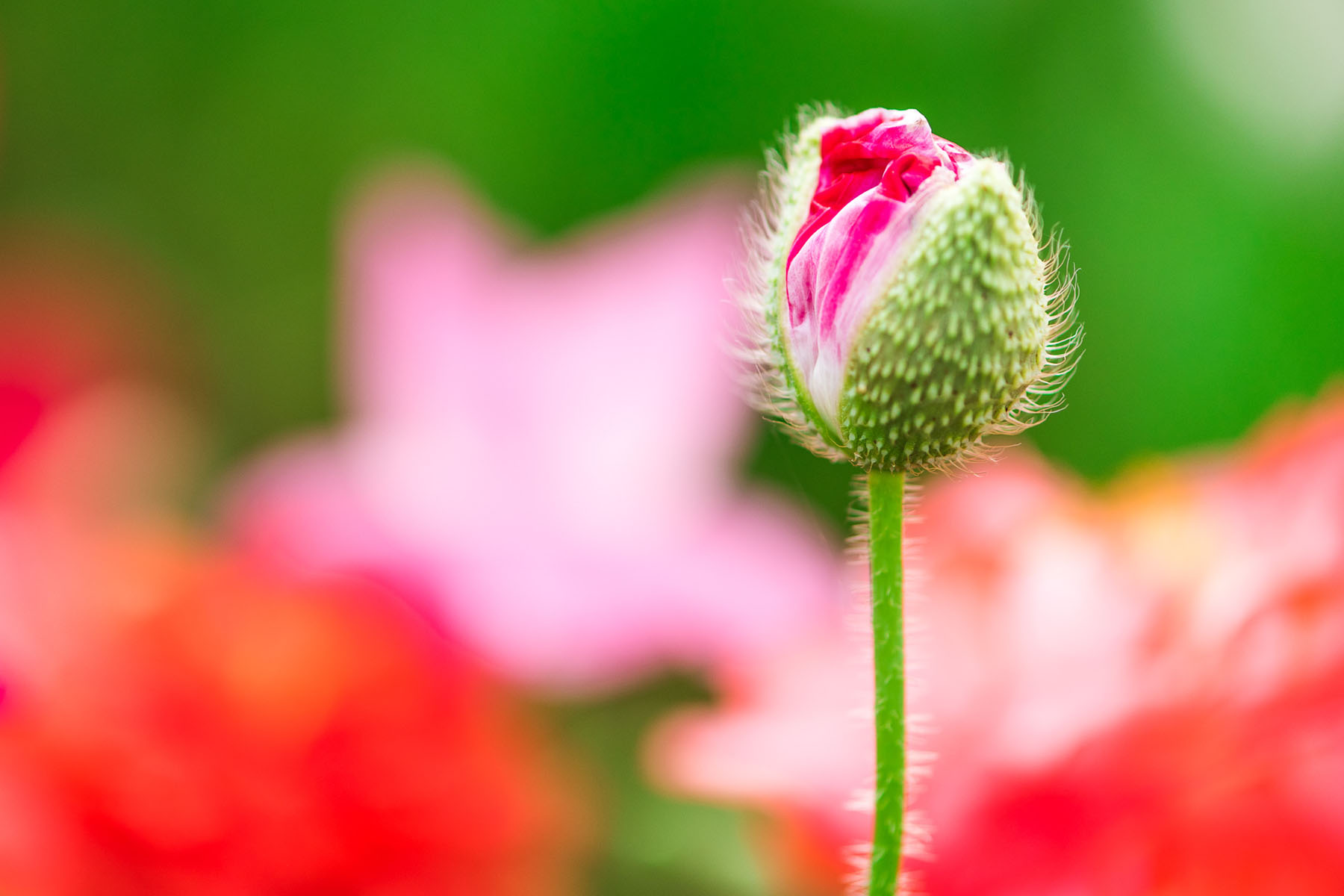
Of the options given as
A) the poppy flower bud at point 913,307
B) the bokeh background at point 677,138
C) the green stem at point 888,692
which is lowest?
the green stem at point 888,692

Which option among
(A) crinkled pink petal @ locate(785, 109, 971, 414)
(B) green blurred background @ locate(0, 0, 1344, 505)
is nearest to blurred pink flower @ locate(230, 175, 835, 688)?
(B) green blurred background @ locate(0, 0, 1344, 505)

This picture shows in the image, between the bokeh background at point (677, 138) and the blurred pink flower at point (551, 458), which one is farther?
Answer: the bokeh background at point (677, 138)

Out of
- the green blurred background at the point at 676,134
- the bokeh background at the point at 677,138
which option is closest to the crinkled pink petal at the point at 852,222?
the bokeh background at the point at 677,138

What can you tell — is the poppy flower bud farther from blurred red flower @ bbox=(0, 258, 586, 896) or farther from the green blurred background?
the green blurred background

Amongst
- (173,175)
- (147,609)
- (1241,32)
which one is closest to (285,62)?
(173,175)

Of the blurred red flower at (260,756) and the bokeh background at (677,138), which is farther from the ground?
the bokeh background at (677,138)

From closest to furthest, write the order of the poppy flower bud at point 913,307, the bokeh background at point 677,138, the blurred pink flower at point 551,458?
the poppy flower bud at point 913,307 < the blurred pink flower at point 551,458 < the bokeh background at point 677,138

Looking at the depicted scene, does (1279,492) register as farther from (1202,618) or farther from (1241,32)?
(1241,32)

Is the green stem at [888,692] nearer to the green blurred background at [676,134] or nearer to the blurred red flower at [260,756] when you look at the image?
the blurred red flower at [260,756]
